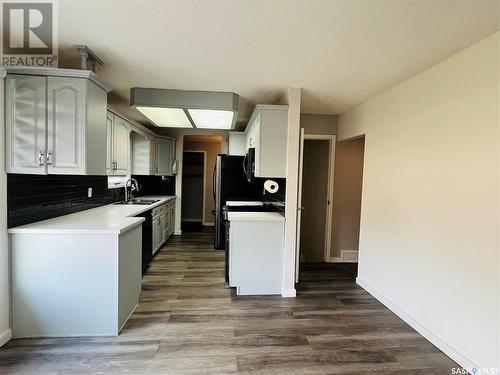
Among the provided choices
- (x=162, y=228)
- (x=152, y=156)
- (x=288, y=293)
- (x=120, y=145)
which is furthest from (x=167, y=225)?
(x=288, y=293)

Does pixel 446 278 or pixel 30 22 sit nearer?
pixel 30 22

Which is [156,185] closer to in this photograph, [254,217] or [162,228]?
[162,228]

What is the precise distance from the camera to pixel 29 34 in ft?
6.17

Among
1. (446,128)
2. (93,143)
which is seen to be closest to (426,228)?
(446,128)

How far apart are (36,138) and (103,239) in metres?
0.95

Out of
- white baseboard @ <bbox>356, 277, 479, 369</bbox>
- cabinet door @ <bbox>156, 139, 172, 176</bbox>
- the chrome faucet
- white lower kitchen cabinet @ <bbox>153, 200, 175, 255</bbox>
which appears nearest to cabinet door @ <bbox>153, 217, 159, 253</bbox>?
white lower kitchen cabinet @ <bbox>153, 200, 175, 255</bbox>

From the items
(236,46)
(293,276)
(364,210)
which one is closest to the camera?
(236,46)

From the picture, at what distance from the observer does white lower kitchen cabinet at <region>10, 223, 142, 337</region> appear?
2049 mm

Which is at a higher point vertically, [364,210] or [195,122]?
[195,122]

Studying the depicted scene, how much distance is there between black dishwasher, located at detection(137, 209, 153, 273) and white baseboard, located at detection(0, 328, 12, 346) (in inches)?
57.0

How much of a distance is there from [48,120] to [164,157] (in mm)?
3332

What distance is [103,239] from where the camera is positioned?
6.89ft

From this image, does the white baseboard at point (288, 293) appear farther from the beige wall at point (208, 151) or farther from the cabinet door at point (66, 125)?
the beige wall at point (208, 151)

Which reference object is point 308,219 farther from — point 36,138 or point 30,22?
point 30,22
